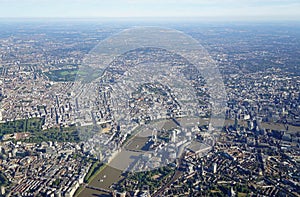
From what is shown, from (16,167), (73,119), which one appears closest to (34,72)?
(73,119)

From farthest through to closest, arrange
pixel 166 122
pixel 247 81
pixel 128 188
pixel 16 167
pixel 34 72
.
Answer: pixel 34 72 < pixel 247 81 < pixel 166 122 < pixel 16 167 < pixel 128 188

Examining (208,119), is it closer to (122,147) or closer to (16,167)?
(122,147)

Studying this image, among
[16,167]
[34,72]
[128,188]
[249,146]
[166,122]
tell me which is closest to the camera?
[128,188]

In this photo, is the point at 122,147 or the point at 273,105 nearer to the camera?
the point at 122,147

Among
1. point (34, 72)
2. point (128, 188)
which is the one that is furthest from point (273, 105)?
point (34, 72)

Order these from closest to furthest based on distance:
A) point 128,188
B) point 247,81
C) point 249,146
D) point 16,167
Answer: point 128,188 → point 16,167 → point 249,146 → point 247,81

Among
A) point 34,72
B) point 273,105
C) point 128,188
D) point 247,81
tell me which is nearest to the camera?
point 128,188

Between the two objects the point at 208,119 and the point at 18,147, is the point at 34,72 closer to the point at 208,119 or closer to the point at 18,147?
the point at 18,147

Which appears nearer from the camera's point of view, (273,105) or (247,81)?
(273,105)

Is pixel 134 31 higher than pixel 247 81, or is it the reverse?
pixel 134 31
